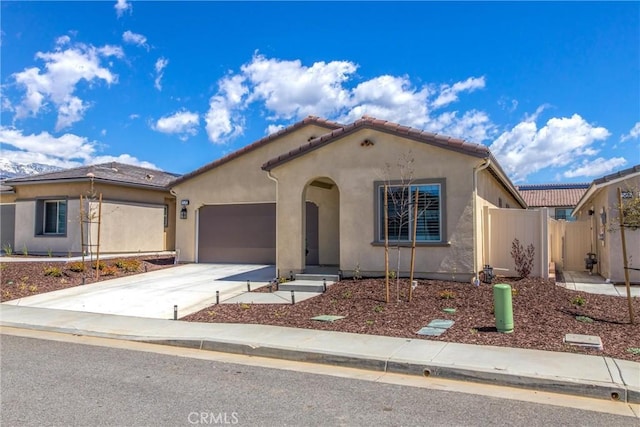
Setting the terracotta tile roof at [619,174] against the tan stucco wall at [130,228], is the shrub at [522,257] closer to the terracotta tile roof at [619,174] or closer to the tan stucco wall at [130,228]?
the terracotta tile roof at [619,174]

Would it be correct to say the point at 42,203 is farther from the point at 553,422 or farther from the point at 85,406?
the point at 553,422

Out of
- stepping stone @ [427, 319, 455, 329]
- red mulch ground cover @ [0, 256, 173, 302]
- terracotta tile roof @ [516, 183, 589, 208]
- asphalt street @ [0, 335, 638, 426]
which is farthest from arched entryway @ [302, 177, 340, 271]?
terracotta tile roof @ [516, 183, 589, 208]

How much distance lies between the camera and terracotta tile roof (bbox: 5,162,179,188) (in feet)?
69.5

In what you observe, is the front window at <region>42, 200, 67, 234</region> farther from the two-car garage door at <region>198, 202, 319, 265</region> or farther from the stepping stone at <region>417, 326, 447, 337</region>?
the stepping stone at <region>417, 326, 447, 337</region>

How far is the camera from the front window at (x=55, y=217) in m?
21.5

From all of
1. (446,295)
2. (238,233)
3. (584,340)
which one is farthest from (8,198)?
(584,340)

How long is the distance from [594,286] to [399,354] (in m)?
8.68

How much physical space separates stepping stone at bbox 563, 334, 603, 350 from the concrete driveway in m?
7.44

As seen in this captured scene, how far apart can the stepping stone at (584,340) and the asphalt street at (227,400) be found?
92.2 inches

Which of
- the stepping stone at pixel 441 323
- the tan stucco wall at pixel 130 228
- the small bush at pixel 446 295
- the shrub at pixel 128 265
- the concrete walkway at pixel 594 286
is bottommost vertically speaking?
the stepping stone at pixel 441 323

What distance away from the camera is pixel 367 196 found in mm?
12961

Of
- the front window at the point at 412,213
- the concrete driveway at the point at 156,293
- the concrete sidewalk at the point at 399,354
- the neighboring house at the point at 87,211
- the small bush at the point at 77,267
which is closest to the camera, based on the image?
the concrete sidewalk at the point at 399,354

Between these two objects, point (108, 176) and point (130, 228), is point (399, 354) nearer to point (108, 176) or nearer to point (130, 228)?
point (130, 228)

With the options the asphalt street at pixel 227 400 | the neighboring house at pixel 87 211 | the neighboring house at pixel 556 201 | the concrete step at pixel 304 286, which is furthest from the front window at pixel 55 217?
the neighboring house at pixel 556 201
